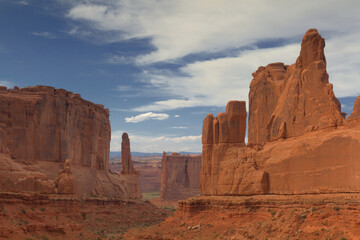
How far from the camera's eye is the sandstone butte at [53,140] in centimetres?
5488

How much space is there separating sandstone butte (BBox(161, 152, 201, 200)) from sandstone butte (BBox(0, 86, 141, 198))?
34.8m

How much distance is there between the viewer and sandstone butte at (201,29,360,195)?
34188mm

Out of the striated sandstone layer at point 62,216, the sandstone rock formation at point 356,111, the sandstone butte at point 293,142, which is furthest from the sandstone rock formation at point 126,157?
the sandstone rock formation at point 356,111

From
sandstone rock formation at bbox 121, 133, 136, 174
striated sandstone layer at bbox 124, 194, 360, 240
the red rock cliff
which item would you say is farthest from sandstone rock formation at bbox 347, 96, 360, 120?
sandstone rock formation at bbox 121, 133, 136, 174

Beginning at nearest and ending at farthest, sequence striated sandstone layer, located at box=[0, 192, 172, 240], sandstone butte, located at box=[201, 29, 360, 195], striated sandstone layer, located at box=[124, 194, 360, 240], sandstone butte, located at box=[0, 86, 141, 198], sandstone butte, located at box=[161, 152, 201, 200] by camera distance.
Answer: striated sandstone layer, located at box=[124, 194, 360, 240]
striated sandstone layer, located at box=[0, 192, 172, 240]
sandstone butte, located at box=[201, 29, 360, 195]
sandstone butte, located at box=[0, 86, 141, 198]
sandstone butte, located at box=[161, 152, 201, 200]

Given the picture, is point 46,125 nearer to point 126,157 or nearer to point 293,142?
point 126,157

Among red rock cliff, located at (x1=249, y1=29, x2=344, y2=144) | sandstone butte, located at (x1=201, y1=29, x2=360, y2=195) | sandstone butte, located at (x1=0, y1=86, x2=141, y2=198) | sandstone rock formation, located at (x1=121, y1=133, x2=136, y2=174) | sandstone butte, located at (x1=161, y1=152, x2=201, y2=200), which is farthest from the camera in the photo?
sandstone butte, located at (x1=161, y1=152, x2=201, y2=200)

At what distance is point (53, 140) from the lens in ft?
208

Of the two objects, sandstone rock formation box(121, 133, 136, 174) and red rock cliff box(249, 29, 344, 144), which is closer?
red rock cliff box(249, 29, 344, 144)

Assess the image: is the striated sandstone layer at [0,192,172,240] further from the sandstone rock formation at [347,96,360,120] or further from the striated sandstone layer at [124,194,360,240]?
the sandstone rock formation at [347,96,360,120]

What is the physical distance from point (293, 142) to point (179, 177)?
7279cm

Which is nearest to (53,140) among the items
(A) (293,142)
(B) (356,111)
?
(A) (293,142)

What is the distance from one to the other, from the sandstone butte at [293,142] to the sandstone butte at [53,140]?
61.5 feet

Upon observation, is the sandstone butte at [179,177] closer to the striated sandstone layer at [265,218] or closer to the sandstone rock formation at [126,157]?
the sandstone rock formation at [126,157]
